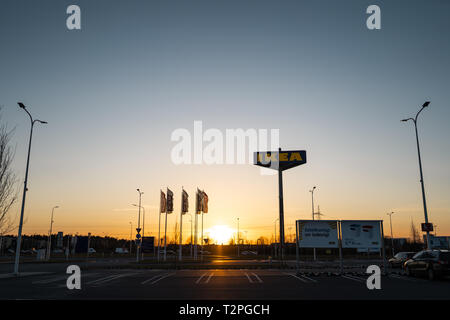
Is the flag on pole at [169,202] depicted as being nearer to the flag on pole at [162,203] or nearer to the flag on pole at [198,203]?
the flag on pole at [162,203]

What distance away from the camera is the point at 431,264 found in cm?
1933

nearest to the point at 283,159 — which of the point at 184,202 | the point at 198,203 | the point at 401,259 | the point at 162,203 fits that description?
the point at 198,203

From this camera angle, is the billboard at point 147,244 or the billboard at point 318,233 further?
the billboard at point 147,244

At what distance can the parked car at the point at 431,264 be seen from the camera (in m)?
18.8

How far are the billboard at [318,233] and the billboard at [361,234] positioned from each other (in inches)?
25.9

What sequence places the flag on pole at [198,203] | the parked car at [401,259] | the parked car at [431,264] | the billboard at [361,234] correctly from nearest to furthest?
the parked car at [431,264] → the billboard at [361,234] → the parked car at [401,259] → the flag on pole at [198,203]

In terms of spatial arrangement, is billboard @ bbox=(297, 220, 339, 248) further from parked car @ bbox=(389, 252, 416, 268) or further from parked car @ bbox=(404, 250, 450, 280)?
parked car @ bbox=(389, 252, 416, 268)

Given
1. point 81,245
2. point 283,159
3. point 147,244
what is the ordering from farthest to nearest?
point 81,245
point 147,244
point 283,159

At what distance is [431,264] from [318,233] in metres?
6.93

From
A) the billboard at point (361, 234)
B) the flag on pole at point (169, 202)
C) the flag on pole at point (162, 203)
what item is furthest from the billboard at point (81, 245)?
the billboard at point (361, 234)

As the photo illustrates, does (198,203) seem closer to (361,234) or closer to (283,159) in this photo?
(283,159)
